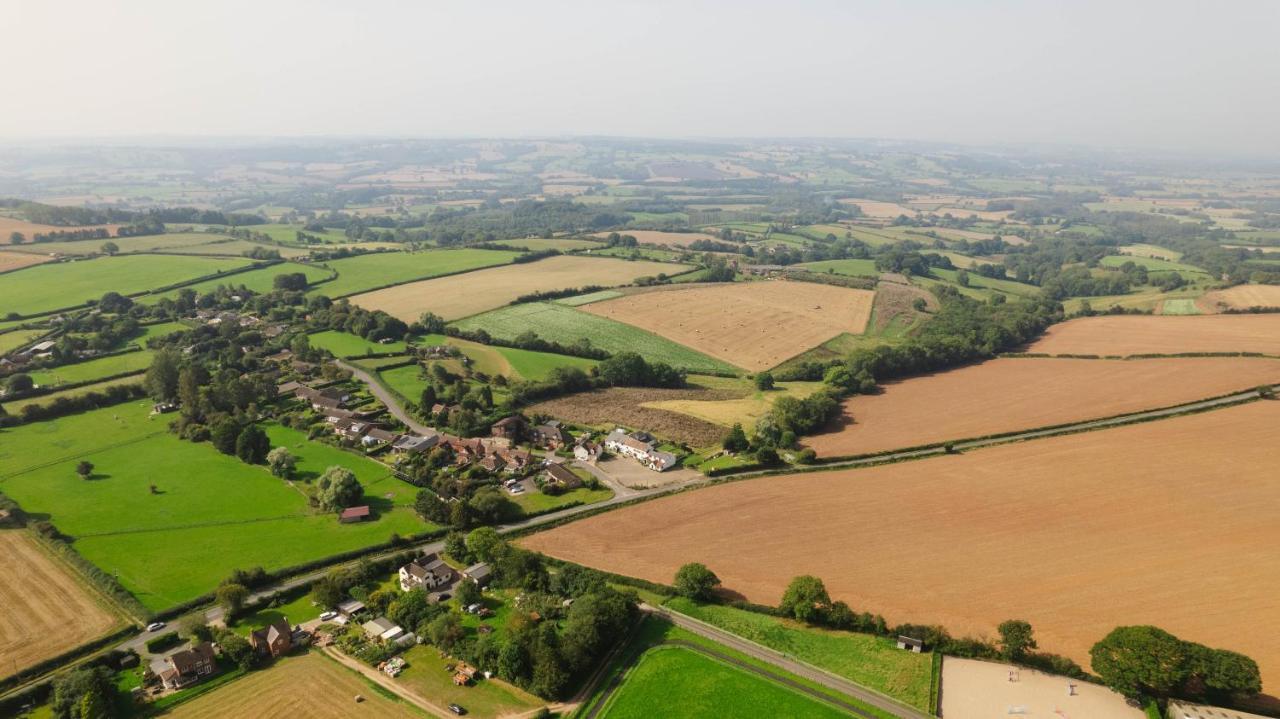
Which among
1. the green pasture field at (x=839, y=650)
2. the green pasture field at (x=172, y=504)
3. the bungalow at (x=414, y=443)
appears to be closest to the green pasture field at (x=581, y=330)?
the bungalow at (x=414, y=443)

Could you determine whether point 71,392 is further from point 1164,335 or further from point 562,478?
point 1164,335

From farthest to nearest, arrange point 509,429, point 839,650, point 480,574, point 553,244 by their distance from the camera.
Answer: point 553,244
point 509,429
point 480,574
point 839,650

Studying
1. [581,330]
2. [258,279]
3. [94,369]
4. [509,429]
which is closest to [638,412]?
[509,429]

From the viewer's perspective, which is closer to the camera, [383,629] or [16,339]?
[383,629]

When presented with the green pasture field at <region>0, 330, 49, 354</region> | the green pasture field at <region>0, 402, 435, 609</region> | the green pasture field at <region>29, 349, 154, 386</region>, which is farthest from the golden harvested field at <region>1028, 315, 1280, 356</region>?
the green pasture field at <region>0, 330, 49, 354</region>

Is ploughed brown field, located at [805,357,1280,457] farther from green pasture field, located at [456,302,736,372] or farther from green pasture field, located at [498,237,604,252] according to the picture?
green pasture field, located at [498,237,604,252]

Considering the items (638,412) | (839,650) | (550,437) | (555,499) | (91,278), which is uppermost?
(91,278)
